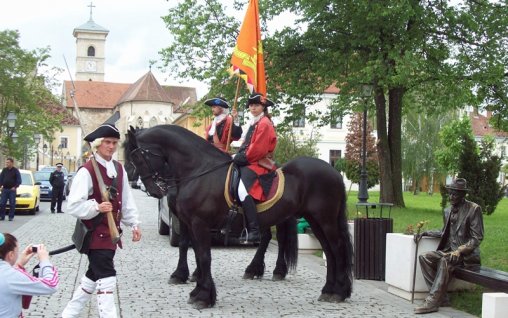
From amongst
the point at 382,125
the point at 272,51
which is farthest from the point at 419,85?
the point at 272,51

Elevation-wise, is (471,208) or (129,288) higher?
(471,208)

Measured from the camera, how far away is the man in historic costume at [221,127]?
1051 cm

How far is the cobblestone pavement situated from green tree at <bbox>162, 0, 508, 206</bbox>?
33.0 ft

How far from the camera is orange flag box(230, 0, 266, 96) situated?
11.5 m

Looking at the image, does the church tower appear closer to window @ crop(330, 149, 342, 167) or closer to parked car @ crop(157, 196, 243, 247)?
window @ crop(330, 149, 342, 167)

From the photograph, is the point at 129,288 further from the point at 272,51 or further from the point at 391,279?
the point at 272,51

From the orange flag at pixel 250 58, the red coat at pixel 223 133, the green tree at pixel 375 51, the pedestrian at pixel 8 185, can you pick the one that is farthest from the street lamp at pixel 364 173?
the pedestrian at pixel 8 185

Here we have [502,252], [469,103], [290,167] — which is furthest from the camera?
[469,103]

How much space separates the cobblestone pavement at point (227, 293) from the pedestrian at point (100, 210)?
5.86ft

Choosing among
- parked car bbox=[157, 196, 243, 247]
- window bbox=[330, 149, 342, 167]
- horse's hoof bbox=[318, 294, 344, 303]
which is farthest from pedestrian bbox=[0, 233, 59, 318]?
window bbox=[330, 149, 342, 167]

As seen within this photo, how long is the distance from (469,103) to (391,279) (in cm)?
1388

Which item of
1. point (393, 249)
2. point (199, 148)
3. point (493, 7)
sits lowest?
point (393, 249)

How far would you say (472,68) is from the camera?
Result: 22734mm

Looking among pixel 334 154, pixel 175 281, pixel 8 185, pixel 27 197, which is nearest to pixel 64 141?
pixel 334 154
